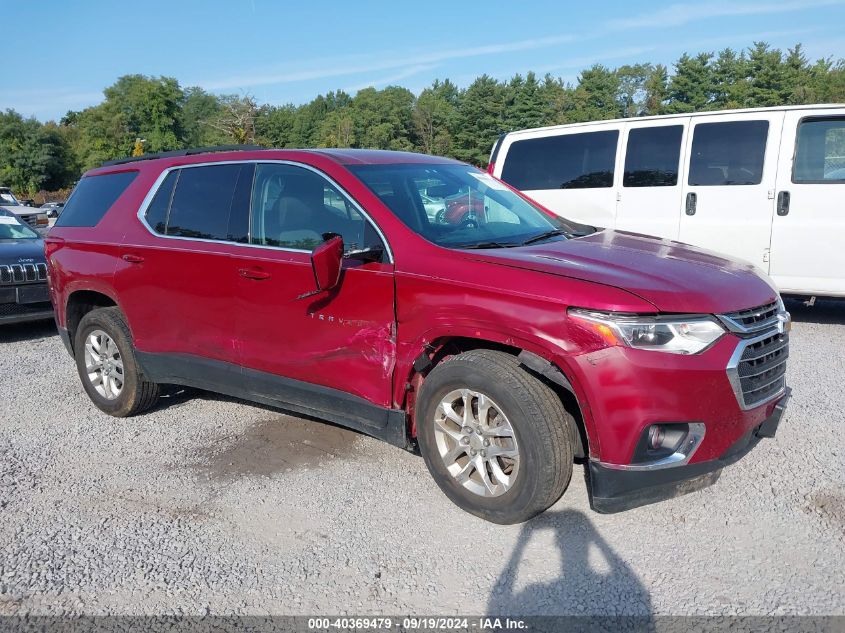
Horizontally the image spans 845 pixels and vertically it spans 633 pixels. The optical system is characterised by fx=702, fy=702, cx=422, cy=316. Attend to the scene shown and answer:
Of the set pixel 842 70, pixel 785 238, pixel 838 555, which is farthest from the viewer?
pixel 842 70

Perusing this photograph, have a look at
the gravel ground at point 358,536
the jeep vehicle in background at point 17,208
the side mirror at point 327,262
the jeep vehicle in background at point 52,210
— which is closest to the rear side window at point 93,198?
the jeep vehicle in background at point 52,210

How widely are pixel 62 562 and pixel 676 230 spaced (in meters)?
6.60

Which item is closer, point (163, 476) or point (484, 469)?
point (484, 469)

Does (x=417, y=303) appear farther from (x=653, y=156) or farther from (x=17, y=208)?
(x=17, y=208)

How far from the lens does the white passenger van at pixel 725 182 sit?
6.93 metres

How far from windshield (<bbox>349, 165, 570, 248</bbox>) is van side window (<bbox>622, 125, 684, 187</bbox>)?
12.0 feet

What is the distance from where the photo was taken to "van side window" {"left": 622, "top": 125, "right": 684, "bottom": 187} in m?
7.68

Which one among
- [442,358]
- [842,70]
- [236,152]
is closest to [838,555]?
[442,358]

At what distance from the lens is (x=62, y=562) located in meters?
3.26

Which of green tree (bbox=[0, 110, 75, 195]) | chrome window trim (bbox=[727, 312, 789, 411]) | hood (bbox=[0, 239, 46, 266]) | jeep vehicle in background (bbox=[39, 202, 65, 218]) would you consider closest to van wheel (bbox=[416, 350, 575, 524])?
→ chrome window trim (bbox=[727, 312, 789, 411])

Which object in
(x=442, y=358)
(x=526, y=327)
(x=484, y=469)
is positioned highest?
(x=526, y=327)

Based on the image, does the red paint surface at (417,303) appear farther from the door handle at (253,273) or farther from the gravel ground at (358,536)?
the gravel ground at (358,536)

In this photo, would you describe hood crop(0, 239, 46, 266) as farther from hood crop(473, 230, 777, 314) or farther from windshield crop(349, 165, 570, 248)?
hood crop(473, 230, 777, 314)

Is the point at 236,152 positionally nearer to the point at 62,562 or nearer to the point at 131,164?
the point at 131,164
